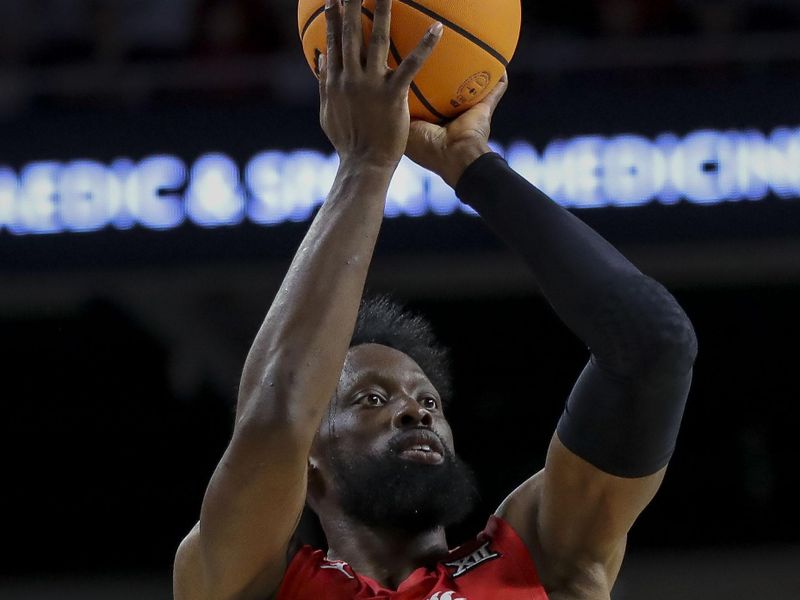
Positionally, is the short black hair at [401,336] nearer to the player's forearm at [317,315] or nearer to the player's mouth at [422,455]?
the player's mouth at [422,455]

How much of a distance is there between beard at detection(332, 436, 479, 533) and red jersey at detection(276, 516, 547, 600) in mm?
99

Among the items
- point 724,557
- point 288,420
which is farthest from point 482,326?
point 288,420

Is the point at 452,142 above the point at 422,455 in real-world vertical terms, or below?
above

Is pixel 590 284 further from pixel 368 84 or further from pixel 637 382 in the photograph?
pixel 368 84

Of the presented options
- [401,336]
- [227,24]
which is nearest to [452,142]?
[401,336]

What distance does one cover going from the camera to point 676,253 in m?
6.03

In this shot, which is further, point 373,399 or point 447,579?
point 373,399

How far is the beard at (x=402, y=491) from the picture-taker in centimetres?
250

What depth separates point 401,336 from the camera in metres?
2.89

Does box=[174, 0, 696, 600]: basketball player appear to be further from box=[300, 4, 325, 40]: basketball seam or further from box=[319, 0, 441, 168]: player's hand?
box=[300, 4, 325, 40]: basketball seam

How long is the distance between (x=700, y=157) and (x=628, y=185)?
0.35 metres

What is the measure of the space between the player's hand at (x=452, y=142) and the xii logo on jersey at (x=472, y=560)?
2.34 feet

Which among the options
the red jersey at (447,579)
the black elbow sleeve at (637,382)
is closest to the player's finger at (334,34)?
the black elbow sleeve at (637,382)

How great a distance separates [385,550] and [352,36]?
1079mm
